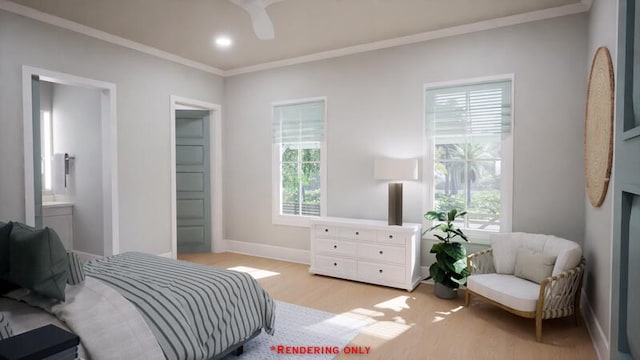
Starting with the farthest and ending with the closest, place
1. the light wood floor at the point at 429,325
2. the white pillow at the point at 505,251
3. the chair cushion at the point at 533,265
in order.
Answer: the white pillow at the point at 505,251
the chair cushion at the point at 533,265
the light wood floor at the point at 429,325

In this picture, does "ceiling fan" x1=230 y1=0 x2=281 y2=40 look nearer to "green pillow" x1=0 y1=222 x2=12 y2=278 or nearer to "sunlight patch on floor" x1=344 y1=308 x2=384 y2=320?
"green pillow" x1=0 y1=222 x2=12 y2=278

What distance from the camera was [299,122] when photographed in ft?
16.4

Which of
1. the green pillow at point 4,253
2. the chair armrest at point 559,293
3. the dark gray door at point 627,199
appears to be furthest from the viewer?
the chair armrest at point 559,293

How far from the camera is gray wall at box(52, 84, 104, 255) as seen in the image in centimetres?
472

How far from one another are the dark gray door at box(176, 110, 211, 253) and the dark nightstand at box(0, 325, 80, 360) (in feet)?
16.6

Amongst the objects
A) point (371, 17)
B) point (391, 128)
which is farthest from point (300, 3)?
point (391, 128)

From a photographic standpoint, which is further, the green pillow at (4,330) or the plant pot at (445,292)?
the plant pot at (445,292)

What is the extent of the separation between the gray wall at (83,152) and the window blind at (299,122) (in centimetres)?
239

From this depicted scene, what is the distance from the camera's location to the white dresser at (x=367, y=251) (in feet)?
12.5

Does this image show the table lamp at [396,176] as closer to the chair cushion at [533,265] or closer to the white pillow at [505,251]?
the white pillow at [505,251]

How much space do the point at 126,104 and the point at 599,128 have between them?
4.89m

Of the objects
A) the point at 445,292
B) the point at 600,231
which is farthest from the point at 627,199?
the point at 445,292

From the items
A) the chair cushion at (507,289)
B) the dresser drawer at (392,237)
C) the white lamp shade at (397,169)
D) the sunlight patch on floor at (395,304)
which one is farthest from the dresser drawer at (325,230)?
the chair cushion at (507,289)

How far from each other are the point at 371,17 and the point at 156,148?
3.21 metres
